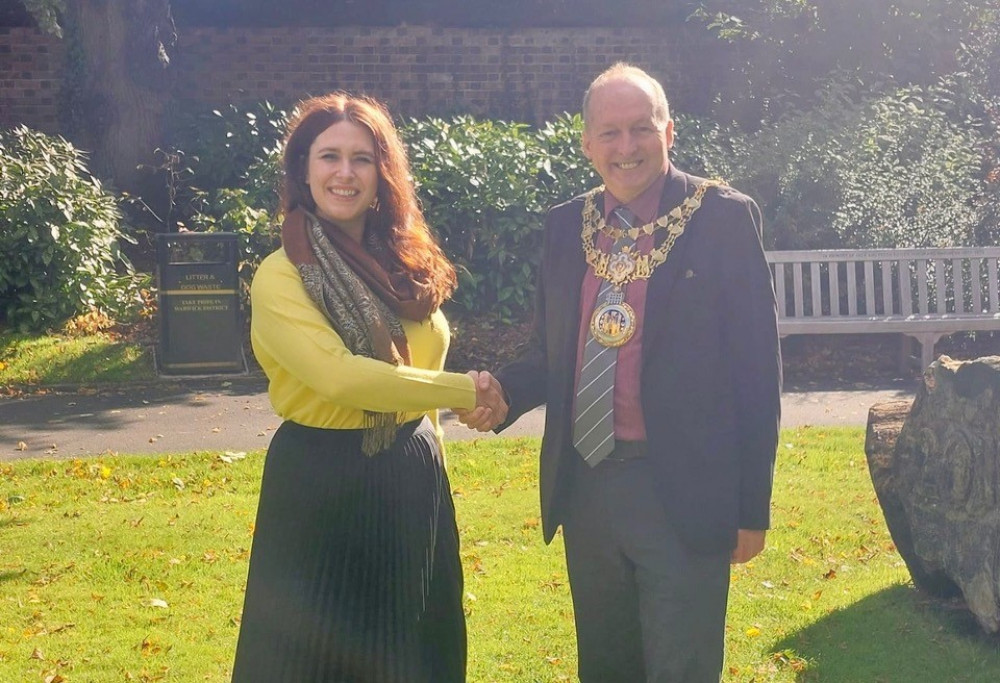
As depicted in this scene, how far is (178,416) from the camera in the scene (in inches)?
361

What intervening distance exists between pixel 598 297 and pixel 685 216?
30 cm

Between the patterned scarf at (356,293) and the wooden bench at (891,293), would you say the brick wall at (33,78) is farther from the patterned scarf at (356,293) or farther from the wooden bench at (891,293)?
the patterned scarf at (356,293)

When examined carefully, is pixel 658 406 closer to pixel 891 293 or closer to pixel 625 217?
pixel 625 217

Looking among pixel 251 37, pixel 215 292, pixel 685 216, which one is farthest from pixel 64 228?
pixel 685 216

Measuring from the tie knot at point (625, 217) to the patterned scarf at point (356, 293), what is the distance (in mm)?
570

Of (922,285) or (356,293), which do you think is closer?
(356,293)

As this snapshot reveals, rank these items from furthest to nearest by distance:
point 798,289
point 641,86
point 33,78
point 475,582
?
point 33,78 → point 798,289 → point 475,582 → point 641,86

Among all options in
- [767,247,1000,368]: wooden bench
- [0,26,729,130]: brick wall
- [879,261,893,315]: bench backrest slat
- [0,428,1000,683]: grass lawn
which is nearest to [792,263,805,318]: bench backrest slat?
[767,247,1000,368]: wooden bench

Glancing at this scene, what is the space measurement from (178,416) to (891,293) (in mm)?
5939

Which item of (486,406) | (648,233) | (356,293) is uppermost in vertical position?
(648,233)

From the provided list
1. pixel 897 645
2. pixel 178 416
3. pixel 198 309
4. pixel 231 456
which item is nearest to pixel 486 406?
pixel 897 645

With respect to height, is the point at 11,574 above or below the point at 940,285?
below

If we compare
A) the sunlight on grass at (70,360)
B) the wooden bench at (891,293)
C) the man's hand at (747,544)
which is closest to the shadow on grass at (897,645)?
the man's hand at (747,544)

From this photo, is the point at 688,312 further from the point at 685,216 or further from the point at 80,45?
the point at 80,45
